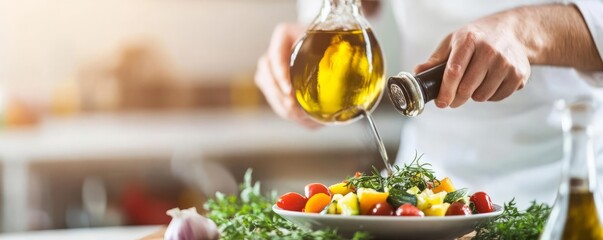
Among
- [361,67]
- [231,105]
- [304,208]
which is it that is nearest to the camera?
[304,208]

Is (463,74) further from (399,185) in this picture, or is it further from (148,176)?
(148,176)

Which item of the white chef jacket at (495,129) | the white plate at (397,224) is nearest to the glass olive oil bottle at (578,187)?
the white plate at (397,224)

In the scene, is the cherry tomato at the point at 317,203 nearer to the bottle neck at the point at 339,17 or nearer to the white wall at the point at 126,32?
the bottle neck at the point at 339,17

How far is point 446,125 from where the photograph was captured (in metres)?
1.87

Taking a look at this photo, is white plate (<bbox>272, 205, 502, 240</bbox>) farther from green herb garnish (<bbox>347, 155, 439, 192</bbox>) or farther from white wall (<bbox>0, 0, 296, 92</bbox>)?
white wall (<bbox>0, 0, 296, 92</bbox>)

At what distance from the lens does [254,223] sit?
45.0 inches

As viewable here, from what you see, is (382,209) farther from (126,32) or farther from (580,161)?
(126,32)

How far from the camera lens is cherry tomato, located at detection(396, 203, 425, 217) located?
987 millimetres

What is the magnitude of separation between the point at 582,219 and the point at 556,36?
60 cm

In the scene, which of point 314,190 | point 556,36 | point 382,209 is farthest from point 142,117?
point 382,209

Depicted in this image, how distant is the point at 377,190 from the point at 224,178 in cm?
248

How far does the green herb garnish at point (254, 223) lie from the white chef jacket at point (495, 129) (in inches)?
20.0

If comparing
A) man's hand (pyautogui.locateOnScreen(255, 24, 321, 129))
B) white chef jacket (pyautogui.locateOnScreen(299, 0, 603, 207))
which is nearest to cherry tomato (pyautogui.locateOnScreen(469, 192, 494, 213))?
man's hand (pyautogui.locateOnScreen(255, 24, 321, 129))

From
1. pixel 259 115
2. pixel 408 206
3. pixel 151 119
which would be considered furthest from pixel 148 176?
pixel 408 206
